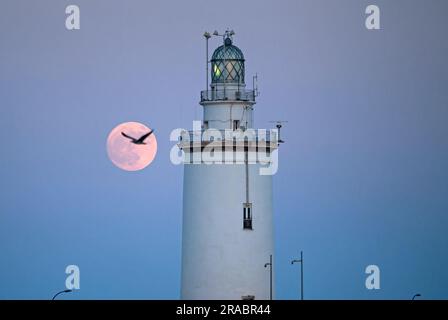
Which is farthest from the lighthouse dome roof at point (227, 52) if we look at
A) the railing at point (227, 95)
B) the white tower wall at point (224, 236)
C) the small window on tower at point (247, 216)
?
the small window on tower at point (247, 216)

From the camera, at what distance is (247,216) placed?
379 ft

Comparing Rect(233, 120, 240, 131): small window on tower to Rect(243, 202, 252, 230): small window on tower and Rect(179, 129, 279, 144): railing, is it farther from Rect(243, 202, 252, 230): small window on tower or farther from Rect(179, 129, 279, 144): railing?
Rect(243, 202, 252, 230): small window on tower

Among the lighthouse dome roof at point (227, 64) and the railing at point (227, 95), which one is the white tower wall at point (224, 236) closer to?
the railing at point (227, 95)

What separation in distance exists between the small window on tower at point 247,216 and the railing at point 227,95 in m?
5.34

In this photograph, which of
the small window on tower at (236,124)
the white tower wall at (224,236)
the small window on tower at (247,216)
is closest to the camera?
the white tower wall at (224,236)

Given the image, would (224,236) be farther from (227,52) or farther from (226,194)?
(227,52)

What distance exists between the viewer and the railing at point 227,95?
115 m

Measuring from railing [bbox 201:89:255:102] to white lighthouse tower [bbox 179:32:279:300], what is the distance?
0.05 m

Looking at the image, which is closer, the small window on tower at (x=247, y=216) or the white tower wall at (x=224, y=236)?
the white tower wall at (x=224, y=236)

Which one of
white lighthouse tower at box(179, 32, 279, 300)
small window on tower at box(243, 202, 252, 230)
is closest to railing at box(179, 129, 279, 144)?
white lighthouse tower at box(179, 32, 279, 300)
